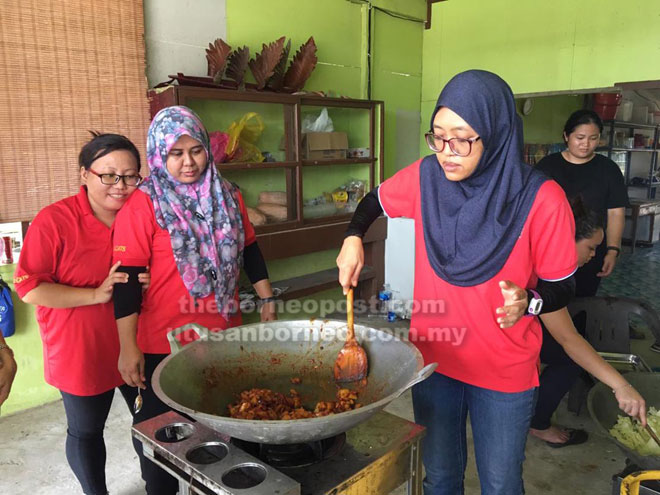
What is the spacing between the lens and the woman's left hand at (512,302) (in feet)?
3.50

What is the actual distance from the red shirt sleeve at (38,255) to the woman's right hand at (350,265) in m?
0.94

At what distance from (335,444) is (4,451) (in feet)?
6.79

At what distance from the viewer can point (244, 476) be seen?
0.96 m

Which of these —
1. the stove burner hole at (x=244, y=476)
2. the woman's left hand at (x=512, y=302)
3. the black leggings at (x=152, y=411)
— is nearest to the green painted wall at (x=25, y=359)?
the black leggings at (x=152, y=411)

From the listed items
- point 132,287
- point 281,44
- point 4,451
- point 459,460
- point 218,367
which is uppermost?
point 281,44

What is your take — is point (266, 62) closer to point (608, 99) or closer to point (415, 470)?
point (415, 470)

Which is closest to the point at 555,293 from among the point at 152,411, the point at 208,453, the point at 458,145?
the point at 458,145

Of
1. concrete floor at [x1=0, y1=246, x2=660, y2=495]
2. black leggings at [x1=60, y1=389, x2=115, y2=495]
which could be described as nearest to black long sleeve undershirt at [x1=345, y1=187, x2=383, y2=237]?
black leggings at [x1=60, y1=389, x2=115, y2=495]

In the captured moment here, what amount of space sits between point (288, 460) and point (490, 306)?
59cm

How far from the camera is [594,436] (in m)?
2.49

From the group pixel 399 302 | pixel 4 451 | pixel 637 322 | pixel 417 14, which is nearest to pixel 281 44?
pixel 417 14

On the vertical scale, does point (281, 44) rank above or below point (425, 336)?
above

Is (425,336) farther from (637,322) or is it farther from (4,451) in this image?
(637,322)

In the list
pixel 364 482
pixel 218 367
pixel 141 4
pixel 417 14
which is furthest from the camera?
pixel 417 14
